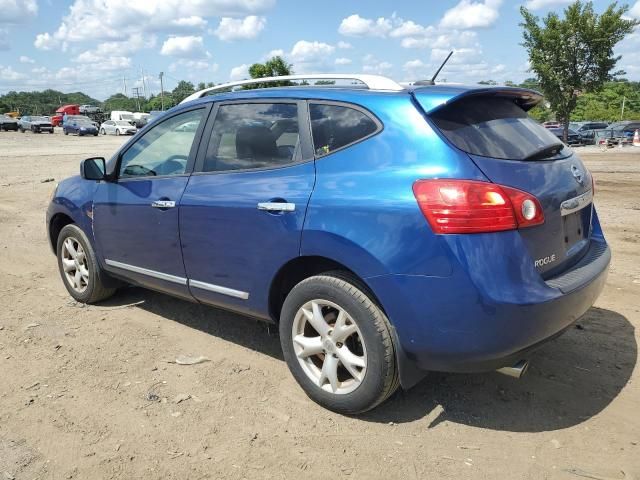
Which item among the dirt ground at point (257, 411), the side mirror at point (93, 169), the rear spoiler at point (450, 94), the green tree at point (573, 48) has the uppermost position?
the green tree at point (573, 48)

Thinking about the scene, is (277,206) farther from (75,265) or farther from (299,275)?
(75,265)

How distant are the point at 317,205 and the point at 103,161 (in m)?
2.35

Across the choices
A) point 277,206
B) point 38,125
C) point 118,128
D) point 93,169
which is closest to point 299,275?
point 277,206

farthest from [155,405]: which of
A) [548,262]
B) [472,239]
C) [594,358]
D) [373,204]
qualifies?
[594,358]

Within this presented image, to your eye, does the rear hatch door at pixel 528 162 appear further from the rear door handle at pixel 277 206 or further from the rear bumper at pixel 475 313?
the rear door handle at pixel 277 206

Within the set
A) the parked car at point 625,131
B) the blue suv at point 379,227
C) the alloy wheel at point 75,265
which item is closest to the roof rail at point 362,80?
the blue suv at point 379,227

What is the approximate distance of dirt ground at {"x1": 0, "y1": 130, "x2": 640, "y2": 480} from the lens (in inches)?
110

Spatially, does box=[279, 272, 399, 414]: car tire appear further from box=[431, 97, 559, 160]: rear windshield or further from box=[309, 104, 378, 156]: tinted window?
box=[431, 97, 559, 160]: rear windshield

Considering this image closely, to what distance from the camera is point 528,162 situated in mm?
2973

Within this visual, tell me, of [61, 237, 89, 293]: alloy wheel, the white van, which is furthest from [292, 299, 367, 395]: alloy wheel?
the white van

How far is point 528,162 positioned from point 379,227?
870 millimetres

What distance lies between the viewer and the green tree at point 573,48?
82.7 feet

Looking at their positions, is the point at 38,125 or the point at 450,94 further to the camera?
the point at 38,125

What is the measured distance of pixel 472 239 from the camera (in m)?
2.62
